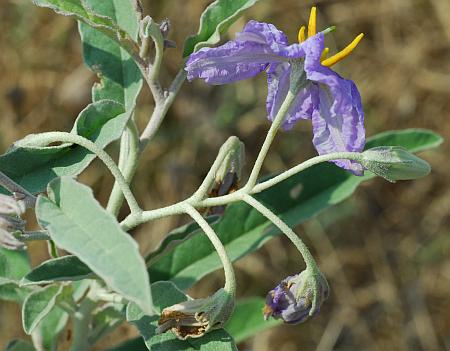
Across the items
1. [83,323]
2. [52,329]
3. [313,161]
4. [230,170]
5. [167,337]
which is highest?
[313,161]

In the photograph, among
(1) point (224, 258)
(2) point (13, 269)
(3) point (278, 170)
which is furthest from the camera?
(3) point (278, 170)

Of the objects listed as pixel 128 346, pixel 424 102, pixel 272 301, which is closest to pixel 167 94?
pixel 272 301

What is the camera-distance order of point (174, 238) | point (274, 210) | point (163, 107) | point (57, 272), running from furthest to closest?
1. point (274, 210)
2. point (174, 238)
3. point (163, 107)
4. point (57, 272)

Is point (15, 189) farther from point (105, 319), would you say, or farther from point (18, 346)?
point (18, 346)

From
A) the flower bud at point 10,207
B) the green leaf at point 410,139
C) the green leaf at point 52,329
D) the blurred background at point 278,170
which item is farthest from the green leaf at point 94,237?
the blurred background at point 278,170

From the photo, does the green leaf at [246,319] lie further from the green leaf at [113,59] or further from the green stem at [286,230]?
the green stem at [286,230]

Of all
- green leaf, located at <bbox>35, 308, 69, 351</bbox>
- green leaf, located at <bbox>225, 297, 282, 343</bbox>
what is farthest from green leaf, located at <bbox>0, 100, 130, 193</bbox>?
green leaf, located at <bbox>225, 297, 282, 343</bbox>

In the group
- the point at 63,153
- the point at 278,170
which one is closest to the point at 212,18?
the point at 63,153

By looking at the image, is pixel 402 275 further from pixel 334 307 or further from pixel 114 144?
pixel 114 144
